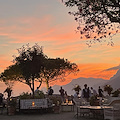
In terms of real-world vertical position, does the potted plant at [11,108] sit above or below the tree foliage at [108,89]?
below

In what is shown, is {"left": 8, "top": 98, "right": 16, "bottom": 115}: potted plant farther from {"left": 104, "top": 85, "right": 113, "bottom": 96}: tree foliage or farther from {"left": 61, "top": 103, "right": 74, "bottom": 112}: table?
{"left": 104, "top": 85, "right": 113, "bottom": 96}: tree foliage

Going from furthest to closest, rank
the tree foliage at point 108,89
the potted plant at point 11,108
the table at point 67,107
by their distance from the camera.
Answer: the tree foliage at point 108,89 < the table at point 67,107 < the potted plant at point 11,108

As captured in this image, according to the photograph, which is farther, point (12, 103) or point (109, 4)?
point (12, 103)

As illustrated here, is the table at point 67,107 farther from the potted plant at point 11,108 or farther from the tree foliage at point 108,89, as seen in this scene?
the tree foliage at point 108,89

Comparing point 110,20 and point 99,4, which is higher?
point 99,4

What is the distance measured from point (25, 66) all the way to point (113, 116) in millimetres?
22255

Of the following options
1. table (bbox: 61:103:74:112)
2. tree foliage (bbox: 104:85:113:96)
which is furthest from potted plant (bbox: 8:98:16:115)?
tree foliage (bbox: 104:85:113:96)

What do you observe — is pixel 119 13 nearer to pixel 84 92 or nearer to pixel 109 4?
pixel 109 4

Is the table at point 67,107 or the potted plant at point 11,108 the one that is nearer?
the potted plant at point 11,108

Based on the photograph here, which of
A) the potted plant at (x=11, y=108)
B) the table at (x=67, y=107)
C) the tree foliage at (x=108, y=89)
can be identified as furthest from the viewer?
the tree foliage at (x=108, y=89)

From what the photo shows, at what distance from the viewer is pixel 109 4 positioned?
11.4m

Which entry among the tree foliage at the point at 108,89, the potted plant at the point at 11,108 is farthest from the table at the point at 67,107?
the tree foliage at the point at 108,89

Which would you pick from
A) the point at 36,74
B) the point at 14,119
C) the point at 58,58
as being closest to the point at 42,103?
the point at 14,119

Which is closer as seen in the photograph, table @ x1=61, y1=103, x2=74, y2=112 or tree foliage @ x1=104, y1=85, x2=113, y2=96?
table @ x1=61, y1=103, x2=74, y2=112
